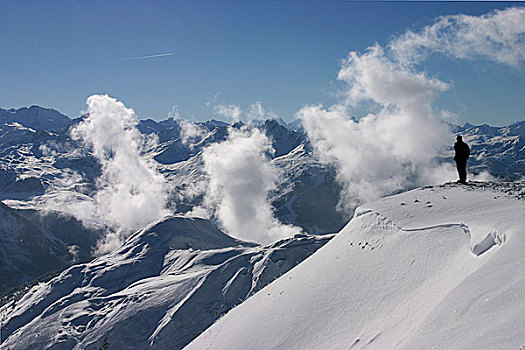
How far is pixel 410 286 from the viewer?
12539mm

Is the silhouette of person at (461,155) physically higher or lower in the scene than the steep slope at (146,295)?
higher

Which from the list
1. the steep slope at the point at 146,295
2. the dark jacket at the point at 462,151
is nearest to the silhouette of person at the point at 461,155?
the dark jacket at the point at 462,151

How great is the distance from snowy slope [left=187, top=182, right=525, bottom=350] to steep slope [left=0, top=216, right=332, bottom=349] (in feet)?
338

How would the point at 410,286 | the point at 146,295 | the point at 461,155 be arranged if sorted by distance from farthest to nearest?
1. the point at 146,295
2. the point at 461,155
3. the point at 410,286

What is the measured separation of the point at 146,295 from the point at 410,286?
13375 cm

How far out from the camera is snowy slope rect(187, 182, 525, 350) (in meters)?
8.59

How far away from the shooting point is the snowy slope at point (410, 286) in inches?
338

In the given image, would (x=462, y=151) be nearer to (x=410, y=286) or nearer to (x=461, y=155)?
(x=461, y=155)

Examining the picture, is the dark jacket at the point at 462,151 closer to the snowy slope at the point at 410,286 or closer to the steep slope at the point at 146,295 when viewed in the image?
the snowy slope at the point at 410,286

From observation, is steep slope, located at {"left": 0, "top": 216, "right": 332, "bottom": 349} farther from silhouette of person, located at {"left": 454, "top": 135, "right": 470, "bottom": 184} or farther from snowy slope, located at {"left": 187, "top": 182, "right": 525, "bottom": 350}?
snowy slope, located at {"left": 187, "top": 182, "right": 525, "bottom": 350}

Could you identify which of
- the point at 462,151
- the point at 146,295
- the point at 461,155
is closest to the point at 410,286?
the point at 461,155

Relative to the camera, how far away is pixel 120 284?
152m

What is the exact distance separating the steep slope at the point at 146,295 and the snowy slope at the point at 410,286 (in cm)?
10314

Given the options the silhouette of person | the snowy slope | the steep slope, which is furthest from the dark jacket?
the steep slope
